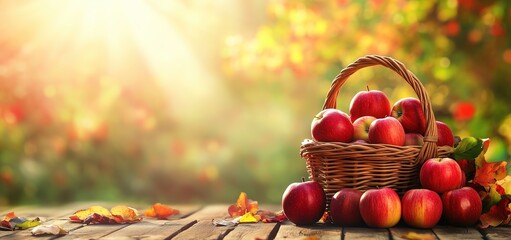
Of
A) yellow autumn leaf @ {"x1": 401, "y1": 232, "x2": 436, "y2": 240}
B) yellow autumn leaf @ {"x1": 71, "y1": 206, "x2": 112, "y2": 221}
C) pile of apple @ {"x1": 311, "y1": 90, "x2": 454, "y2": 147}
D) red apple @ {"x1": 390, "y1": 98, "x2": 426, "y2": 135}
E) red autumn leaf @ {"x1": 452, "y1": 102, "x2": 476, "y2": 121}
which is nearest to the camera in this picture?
yellow autumn leaf @ {"x1": 401, "y1": 232, "x2": 436, "y2": 240}

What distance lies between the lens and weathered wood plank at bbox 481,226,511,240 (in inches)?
91.6

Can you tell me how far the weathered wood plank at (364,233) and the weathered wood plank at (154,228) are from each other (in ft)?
1.96

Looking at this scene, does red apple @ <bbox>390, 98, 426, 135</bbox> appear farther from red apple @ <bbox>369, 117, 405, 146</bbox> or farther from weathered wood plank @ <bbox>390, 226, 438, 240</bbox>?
weathered wood plank @ <bbox>390, 226, 438, 240</bbox>

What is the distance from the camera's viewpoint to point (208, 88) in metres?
5.70

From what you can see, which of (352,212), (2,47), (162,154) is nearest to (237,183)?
(162,154)

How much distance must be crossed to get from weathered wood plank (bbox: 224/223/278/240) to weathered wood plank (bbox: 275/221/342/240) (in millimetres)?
41

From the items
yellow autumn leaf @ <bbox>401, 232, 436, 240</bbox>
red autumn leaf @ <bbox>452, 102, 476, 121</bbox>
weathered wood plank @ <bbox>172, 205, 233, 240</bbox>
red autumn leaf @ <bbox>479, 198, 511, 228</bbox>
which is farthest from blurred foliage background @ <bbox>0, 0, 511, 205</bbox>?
yellow autumn leaf @ <bbox>401, 232, 436, 240</bbox>

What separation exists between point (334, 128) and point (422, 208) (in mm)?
415

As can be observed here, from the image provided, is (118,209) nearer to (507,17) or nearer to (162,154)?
(162,154)

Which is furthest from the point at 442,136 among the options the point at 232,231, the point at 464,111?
the point at 464,111

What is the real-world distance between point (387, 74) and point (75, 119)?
2.36 meters

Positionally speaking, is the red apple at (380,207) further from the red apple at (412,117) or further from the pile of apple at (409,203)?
the red apple at (412,117)

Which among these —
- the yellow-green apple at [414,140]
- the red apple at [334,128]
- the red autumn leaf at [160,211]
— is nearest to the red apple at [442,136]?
the yellow-green apple at [414,140]

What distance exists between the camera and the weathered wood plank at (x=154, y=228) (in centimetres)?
248
